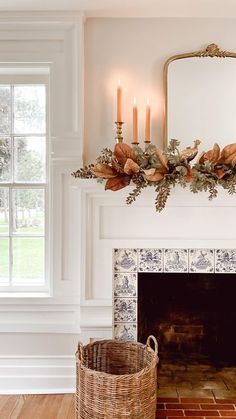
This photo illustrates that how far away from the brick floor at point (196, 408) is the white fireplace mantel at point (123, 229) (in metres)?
0.53

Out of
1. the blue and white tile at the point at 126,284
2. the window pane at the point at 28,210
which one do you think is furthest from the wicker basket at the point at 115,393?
the window pane at the point at 28,210

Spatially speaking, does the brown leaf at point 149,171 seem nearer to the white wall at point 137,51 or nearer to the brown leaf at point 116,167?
the brown leaf at point 116,167

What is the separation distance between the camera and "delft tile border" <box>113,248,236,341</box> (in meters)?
2.58

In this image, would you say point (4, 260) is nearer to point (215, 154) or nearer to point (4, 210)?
point (4, 210)

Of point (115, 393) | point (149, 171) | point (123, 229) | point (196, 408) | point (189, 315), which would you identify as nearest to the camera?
point (115, 393)

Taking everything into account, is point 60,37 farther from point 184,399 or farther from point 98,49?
point 184,399

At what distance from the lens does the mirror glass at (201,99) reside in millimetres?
2709

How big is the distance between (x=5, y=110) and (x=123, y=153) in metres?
1.01

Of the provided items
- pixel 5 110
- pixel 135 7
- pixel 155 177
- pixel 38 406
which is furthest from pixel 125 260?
pixel 135 7

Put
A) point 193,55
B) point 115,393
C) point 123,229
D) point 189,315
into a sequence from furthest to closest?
point 189,315
point 193,55
point 123,229
point 115,393

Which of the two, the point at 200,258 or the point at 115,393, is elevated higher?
the point at 200,258

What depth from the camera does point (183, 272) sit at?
2590 mm

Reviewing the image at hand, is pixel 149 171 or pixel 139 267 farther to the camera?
pixel 139 267

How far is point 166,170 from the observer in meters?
2.33
